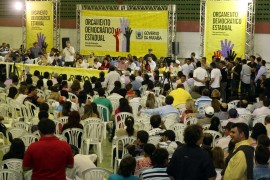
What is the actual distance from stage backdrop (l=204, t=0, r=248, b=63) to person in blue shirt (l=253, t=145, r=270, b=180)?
1492cm

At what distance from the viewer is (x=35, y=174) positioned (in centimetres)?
609

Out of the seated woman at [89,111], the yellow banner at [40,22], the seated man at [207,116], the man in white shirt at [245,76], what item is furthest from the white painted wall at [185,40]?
the seated woman at [89,111]

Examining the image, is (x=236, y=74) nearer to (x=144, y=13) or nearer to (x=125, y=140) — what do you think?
(x=144, y=13)

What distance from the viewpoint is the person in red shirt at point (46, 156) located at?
6.00 meters

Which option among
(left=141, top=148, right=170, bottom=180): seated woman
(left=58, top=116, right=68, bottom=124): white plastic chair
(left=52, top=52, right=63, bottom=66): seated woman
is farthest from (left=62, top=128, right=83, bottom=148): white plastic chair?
(left=52, top=52, right=63, bottom=66): seated woman

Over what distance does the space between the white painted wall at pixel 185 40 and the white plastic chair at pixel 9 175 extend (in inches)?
630

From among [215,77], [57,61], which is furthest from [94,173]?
[57,61]

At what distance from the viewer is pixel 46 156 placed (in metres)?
6.01

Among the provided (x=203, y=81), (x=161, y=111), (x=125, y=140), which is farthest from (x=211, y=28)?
(x=125, y=140)

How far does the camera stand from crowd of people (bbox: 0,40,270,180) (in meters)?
5.91

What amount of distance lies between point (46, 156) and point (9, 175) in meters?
1.13

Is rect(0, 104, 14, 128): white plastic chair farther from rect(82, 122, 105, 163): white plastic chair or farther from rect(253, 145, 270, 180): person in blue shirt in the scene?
rect(253, 145, 270, 180): person in blue shirt

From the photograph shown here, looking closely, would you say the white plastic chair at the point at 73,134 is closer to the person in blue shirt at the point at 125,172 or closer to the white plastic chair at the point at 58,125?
the white plastic chair at the point at 58,125

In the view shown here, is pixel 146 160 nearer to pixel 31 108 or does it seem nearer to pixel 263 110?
pixel 263 110
